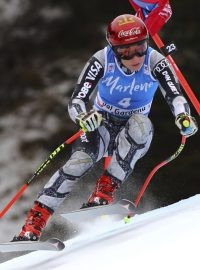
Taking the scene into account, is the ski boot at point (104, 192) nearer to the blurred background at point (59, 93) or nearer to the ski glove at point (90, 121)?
the ski glove at point (90, 121)

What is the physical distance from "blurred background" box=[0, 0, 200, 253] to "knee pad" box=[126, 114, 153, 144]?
495 centimetres

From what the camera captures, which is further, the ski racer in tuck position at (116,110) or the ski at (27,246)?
the ski racer in tuck position at (116,110)

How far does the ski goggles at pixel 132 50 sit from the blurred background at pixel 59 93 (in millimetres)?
4953

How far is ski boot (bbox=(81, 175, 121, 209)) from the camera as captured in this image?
12.9 ft

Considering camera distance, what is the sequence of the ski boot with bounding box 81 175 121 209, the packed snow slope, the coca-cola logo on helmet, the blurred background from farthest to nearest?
the blurred background < the ski boot with bounding box 81 175 121 209 < the coca-cola logo on helmet < the packed snow slope

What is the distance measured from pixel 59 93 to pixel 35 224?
609cm

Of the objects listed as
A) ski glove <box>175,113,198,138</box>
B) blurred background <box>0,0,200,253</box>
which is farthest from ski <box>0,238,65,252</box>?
blurred background <box>0,0,200,253</box>

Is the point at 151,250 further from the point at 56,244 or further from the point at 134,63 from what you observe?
the point at 134,63

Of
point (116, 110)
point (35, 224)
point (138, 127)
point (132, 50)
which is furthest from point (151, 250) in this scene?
point (116, 110)

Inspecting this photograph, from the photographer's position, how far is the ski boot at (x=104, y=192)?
12.9 ft

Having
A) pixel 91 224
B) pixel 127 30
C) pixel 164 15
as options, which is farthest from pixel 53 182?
pixel 164 15

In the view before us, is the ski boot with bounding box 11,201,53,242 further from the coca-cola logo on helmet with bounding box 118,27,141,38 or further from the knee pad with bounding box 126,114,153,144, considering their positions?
the coca-cola logo on helmet with bounding box 118,27,141,38

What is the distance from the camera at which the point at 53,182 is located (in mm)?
4016

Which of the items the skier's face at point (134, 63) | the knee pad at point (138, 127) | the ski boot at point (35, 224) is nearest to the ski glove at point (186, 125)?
the knee pad at point (138, 127)
